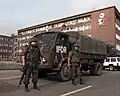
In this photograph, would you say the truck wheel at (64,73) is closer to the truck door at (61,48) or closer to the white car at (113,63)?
the truck door at (61,48)

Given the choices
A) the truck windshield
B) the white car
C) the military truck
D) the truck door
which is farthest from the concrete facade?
the truck door

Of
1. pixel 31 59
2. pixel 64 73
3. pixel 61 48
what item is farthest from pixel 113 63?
pixel 31 59

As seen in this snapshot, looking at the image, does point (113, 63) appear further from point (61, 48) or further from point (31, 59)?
point (31, 59)

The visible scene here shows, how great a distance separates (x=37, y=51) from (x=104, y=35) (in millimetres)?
57557

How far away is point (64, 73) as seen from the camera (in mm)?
12695

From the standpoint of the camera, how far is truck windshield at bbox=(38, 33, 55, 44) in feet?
41.3

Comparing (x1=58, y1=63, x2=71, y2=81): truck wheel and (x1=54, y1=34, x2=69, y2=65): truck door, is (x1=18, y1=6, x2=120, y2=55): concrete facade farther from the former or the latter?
(x1=58, y1=63, x2=71, y2=81): truck wheel

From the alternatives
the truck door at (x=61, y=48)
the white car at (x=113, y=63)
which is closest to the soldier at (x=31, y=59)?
the truck door at (x=61, y=48)

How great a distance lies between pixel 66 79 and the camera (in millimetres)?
12773

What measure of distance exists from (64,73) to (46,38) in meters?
2.18

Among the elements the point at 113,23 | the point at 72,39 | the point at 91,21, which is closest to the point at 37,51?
the point at 72,39

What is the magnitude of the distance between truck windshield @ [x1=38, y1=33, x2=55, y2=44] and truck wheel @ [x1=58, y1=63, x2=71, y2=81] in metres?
1.55

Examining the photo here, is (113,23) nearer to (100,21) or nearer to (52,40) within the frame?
(100,21)

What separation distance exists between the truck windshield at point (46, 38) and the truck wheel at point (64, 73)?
155cm
